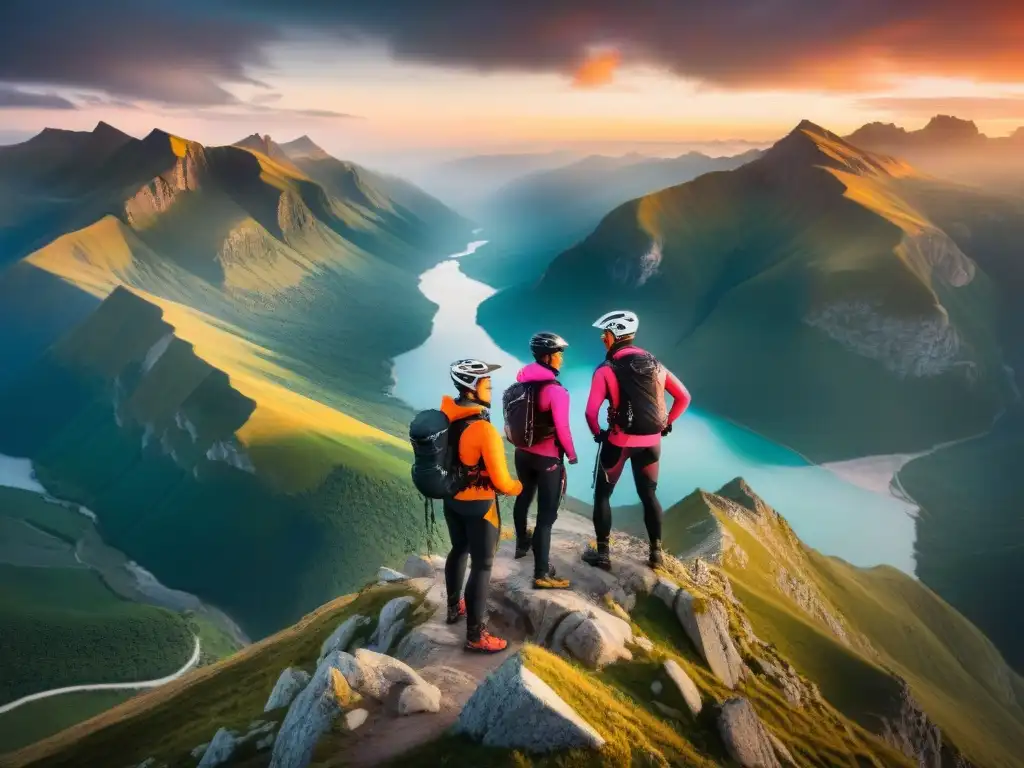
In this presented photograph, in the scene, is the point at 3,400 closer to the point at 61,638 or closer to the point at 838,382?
the point at 61,638

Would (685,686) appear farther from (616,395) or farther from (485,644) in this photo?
(616,395)

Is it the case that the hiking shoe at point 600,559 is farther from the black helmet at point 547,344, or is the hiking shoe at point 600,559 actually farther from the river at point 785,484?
the river at point 785,484

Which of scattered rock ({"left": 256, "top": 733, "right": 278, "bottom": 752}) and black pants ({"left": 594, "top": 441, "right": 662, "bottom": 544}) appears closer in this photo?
scattered rock ({"left": 256, "top": 733, "right": 278, "bottom": 752})

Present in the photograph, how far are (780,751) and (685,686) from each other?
3.17 meters

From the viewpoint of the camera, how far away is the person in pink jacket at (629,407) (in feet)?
50.7

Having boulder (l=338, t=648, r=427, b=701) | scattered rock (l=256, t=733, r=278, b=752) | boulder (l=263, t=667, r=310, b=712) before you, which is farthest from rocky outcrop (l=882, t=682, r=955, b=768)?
scattered rock (l=256, t=733, r=278, b=752)

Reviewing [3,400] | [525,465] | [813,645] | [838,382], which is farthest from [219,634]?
[838,382]

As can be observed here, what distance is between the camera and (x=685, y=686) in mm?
14023

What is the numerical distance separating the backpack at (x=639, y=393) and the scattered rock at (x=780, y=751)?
7715mm

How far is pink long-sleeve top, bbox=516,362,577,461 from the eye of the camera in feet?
46.3

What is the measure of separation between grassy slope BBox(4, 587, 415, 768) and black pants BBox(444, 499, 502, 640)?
8209mm

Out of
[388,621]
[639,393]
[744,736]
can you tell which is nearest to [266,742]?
[388,621]

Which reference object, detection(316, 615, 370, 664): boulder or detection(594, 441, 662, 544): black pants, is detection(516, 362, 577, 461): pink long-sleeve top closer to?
detection(594, 441, 662, 544): black pants

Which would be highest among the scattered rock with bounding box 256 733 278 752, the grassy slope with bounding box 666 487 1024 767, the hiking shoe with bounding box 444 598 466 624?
the hiking shoe with bounding box 444 598 466 624
